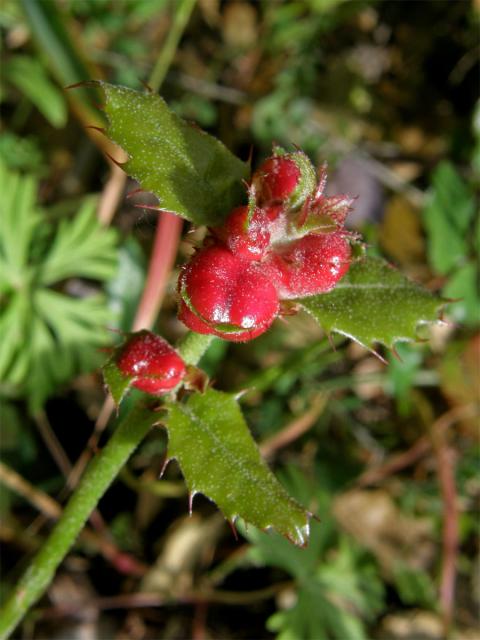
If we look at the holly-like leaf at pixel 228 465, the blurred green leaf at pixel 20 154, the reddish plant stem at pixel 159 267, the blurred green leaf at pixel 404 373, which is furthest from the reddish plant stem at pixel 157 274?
the holly-like leaf at pixel 228 465

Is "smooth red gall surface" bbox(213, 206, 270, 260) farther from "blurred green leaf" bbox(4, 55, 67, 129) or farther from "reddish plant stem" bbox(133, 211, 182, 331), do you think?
"blurred green leaf" bbox(4, 55, 67, 129)

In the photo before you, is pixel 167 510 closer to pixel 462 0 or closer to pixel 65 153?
pixel 65 153

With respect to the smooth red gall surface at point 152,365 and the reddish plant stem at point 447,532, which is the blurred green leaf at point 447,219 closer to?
the reddish plant stem at point 447,532

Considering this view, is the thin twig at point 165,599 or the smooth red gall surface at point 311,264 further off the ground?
the smooth red gall surface at point 311,264

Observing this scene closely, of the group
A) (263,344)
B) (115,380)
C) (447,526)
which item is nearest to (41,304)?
(263,344)

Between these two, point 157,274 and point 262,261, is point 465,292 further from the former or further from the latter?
point 262,261

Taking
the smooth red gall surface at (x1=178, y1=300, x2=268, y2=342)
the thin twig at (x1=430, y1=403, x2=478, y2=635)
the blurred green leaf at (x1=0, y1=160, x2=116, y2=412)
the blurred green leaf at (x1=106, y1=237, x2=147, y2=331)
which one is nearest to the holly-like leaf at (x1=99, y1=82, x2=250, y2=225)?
the smooth red gall surface at (x1=178, y1=300, x2=268, y2=342)

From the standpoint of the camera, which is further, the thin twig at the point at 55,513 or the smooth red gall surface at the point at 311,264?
the thin twig at the point at 55,513

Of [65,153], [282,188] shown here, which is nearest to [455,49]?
[65,153]
